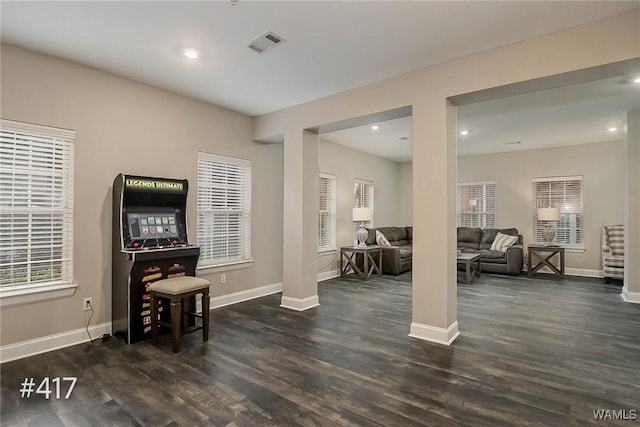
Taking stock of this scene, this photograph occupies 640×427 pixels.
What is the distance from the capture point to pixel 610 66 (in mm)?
2494

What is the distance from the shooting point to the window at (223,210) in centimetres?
432

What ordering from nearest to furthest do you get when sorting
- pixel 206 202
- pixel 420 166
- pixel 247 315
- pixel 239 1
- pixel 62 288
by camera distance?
pixel 239 1 < pixel 62 288 < pixel 420 166 < pixel 247 315 < pixel 206 202

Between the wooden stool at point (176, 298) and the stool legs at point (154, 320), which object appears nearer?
the wooden stool at point (176, 298)

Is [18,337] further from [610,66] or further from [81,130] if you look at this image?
[610,66]

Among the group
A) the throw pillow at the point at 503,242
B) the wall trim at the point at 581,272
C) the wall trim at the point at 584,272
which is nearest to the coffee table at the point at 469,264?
the throw pillow at the point at 503,242

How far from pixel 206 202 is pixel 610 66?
13.9ft

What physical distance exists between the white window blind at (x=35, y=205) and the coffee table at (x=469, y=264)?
5.77 meters

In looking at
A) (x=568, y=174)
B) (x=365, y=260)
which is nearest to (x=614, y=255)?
(x=568, y=174)

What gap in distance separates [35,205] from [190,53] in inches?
76.4

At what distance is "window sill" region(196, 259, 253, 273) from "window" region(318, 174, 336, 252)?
6.64 feet

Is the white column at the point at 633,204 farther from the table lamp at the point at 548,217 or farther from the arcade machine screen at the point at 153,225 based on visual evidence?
the arcade machine screen at the point at 153,225

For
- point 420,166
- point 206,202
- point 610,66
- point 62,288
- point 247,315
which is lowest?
point 247,315

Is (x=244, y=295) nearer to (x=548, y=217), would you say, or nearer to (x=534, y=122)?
(x=534, y=122)

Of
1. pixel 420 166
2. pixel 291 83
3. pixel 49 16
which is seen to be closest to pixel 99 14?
→ pixel 49 16
